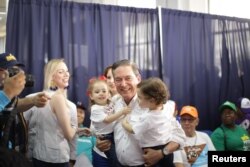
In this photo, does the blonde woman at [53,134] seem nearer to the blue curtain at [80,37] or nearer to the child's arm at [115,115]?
the child's arm at [115,115]

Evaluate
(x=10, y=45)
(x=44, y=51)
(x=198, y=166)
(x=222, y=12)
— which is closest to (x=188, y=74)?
(x=222, y=12)

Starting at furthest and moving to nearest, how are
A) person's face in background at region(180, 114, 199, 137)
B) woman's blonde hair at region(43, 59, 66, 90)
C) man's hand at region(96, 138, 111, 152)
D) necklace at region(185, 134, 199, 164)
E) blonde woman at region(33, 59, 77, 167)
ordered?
person's face in background at region(180, 114, 199, 137) < necklace at region(185, 134, 199, 164) < woman's blonde hair at region(43, 59, 66, 90) < blonde woman at region(33, 59, 77, 167) < man's hand at region(96, 138, 111, 152)

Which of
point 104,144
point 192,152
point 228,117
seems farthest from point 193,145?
point 104,144

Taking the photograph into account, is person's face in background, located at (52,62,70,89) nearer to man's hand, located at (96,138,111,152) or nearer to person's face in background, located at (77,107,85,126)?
man's hand, located at (96,138,111,152)

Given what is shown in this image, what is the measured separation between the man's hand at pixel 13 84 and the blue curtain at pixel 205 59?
2.34m

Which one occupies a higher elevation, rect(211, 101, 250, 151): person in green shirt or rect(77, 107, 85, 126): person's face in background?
rect(77, 107, 85, 126): person's face in background

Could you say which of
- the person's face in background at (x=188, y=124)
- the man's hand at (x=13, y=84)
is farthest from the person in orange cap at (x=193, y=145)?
the man's hand at (x=13, y=84)

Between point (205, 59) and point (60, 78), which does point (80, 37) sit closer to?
point (60, 78)

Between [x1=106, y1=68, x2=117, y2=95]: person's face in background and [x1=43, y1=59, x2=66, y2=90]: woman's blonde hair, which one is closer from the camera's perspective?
[x1=43, y1=59, x2=66, y2=90]: woman's blonde hair

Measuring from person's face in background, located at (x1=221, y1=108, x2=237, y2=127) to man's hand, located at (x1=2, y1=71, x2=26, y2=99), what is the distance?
2436 mm

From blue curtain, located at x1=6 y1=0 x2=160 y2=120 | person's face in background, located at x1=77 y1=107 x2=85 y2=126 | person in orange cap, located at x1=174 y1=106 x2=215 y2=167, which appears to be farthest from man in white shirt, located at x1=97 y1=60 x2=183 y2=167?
blue curtain, located at x1=6 y1=0 x2=160 y2=120

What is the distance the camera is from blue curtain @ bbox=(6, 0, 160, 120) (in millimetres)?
3107

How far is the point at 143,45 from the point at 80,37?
0.77 m

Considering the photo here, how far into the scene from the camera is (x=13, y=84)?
1.55m
